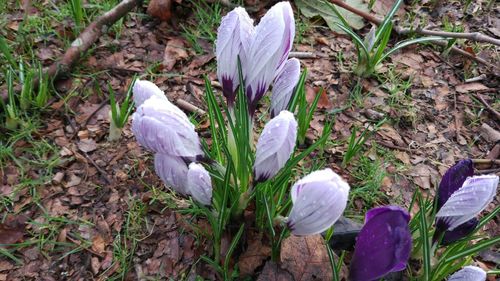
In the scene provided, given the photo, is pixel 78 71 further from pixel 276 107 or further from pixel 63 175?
pixel 276 107

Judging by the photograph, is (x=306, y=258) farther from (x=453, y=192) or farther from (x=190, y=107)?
(x=190, y=107)

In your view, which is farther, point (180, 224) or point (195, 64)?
point (195, 64)

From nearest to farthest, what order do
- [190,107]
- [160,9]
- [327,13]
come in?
[190,107] < [160,9] < [327,13]

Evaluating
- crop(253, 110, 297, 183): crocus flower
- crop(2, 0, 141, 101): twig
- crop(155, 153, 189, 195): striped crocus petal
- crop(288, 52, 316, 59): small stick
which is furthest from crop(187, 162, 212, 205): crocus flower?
crop(288, 52, 316, 59): small stick

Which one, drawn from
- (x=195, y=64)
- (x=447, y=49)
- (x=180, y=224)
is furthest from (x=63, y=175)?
(x=447, y=49)

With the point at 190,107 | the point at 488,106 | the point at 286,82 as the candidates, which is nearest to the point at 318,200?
the point at 286,82

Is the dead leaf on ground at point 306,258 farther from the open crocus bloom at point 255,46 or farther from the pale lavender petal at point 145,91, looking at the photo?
the pale lavender petal at point 145,91

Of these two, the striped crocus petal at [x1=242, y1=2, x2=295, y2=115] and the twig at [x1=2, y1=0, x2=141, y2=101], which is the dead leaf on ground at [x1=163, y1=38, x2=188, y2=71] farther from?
the striped crocus petal at [x1=242, y1=2, x2=295, y2=115]

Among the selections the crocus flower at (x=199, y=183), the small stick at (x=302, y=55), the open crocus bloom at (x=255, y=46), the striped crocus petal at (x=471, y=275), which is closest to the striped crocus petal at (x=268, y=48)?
the open crocus bloom at (x=255, y=46)
